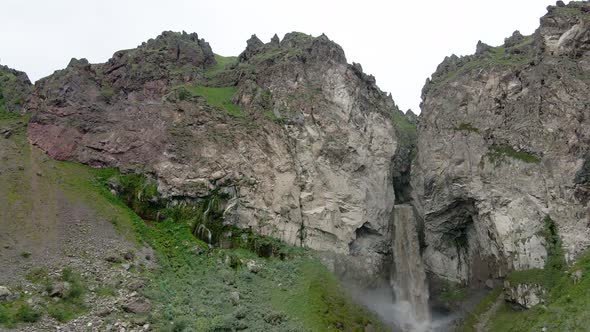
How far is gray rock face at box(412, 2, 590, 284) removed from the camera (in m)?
45.8

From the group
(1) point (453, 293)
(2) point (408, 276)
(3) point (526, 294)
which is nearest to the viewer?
(3) point (526, 294)

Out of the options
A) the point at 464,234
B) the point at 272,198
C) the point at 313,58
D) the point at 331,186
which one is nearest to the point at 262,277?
the point at 272,198

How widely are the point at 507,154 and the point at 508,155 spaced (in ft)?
0.50

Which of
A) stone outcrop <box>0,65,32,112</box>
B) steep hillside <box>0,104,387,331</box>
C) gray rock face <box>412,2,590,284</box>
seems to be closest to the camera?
steep hillside <box>0,104,387,331</box>

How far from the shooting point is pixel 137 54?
2339 inches

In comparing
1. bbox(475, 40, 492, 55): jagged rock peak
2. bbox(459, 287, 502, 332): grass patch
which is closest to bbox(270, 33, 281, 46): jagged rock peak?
bbox(475, 40, 492, 55): jagged rock peak

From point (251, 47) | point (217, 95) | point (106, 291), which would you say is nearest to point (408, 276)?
point (217, 95)

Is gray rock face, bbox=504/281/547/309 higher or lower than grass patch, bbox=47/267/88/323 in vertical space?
higher

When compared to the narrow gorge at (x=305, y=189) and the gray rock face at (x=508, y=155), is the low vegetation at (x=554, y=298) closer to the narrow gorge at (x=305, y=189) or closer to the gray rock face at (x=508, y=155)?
the narrow gorge at (x=305, y=189)

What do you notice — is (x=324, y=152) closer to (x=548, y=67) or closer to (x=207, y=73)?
(x=207, y=73)

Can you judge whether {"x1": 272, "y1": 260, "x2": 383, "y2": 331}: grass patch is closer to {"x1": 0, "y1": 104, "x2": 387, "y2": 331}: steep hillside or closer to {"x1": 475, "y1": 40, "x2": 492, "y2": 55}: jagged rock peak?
{"x1": 0, "y1": 104, "x2": 387, "y2": 331}: steep hillside

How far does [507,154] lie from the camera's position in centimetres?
4962

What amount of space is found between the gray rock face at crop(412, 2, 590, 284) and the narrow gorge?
0.52 ft

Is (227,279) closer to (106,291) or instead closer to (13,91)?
(106,291)
